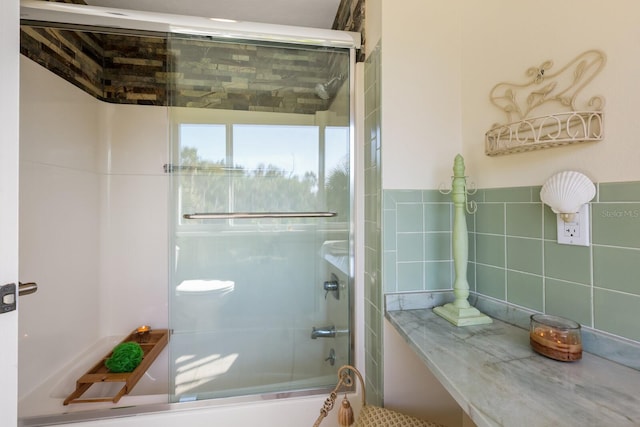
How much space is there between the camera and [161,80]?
206 cm

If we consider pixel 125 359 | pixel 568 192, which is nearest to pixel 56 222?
pixel 125 359

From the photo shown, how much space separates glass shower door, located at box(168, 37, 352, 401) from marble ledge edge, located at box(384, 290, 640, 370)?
1.21ft

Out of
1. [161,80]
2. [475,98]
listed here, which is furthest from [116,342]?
[475,98]

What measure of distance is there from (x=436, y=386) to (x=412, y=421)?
411 mm

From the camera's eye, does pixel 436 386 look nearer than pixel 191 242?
Yes

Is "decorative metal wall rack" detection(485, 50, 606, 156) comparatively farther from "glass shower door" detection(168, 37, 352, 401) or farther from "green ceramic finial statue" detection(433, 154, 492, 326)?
"glass shower door" detection(168, 37, 352, 401)

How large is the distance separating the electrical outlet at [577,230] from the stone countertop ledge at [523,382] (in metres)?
0.28

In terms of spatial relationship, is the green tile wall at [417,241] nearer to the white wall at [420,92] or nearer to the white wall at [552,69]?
the white wall at [420,92]

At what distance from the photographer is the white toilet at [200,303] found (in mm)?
1329

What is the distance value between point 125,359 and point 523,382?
1909mm

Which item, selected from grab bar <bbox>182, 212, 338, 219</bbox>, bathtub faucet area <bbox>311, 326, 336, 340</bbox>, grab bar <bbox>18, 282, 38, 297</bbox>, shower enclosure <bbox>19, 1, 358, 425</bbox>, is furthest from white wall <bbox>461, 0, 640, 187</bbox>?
grab bar <bbox>18, 282, 38, 297</bbox>

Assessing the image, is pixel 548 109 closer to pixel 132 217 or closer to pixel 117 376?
pixel 117 376

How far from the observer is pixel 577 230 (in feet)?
2.27

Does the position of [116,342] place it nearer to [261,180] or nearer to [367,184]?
[261,180]
